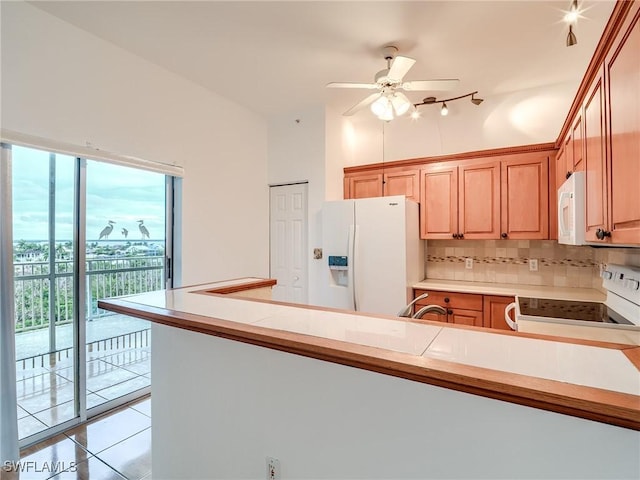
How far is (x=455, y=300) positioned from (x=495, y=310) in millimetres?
339

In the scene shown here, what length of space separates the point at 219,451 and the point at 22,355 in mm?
1890

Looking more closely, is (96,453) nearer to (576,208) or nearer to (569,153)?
(576,208)

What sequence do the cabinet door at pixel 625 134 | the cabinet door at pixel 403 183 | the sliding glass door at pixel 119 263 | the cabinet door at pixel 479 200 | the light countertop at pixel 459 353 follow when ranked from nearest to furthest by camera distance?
the light countertop at pixel 459 353 → the cabinet door at pixel 625 134 → the sliding glass door at pixel 119 263 → the cabinet door at pixel 479 200 → the cabinet door at pixel 403 183

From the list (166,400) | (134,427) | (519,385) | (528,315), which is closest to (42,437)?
(134,427)

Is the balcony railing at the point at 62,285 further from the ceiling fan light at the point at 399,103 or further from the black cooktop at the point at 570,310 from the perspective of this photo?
the black cooktop at the point at 570,310

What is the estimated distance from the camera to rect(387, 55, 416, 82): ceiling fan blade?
7.02 feet

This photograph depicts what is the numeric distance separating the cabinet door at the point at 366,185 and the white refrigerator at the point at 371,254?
0.54 meters

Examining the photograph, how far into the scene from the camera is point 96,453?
2.12 meters

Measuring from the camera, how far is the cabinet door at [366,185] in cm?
375

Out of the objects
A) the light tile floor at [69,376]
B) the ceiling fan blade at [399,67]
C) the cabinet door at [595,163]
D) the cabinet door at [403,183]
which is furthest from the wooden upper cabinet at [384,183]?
the light tile floor at [69,376]

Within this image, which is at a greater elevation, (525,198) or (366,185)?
(366,185)

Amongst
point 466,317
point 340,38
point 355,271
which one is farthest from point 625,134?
point 355,271

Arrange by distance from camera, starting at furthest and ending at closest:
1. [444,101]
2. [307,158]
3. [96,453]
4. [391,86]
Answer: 1. [307,158]
2. [444,101]
3. [391,86]
4. [96,453]

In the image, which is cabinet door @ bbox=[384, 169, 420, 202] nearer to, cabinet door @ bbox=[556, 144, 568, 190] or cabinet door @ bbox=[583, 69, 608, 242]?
cabinet door @ bbox=[556, 144, 568, 190]
